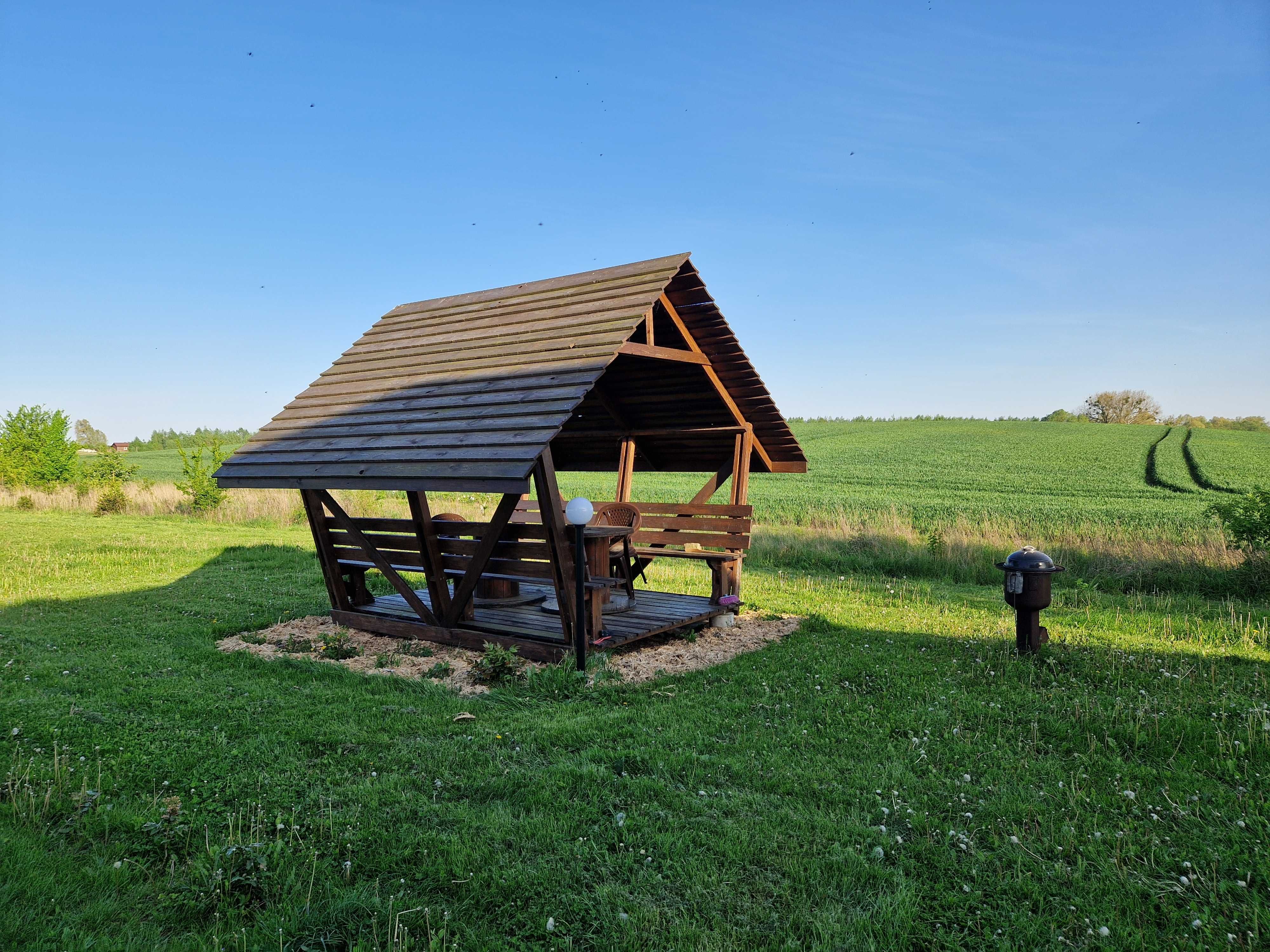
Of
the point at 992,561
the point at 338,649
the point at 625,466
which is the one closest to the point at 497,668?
the point at 338,649

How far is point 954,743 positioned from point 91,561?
1437cm

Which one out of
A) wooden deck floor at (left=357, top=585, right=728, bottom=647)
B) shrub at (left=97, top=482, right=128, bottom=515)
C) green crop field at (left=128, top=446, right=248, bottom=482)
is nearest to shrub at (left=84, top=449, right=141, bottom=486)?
shrub at (left=97, top=482, right=128, bottom=515)

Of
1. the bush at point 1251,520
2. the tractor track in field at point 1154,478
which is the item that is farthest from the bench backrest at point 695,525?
the tractor track in field at point 1154,478

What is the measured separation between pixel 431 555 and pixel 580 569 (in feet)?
6.90

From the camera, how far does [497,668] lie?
6.62 meters

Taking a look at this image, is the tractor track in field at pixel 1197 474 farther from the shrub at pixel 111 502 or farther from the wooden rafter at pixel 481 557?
the shrub at pixel 111 502

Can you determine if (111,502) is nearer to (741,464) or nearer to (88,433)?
(741,464)

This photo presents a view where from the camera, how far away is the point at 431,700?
19.9 ft

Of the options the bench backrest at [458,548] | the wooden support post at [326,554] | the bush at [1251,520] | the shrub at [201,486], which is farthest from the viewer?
the shrub at [201,486]

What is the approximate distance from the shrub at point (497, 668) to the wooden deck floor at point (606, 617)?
0.69 metres

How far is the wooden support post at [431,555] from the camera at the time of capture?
304 inches

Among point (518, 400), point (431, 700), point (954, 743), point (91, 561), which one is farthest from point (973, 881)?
point (91, 561)

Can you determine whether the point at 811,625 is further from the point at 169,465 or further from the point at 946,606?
the point at 169,465

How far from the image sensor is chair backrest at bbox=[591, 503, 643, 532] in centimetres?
922
